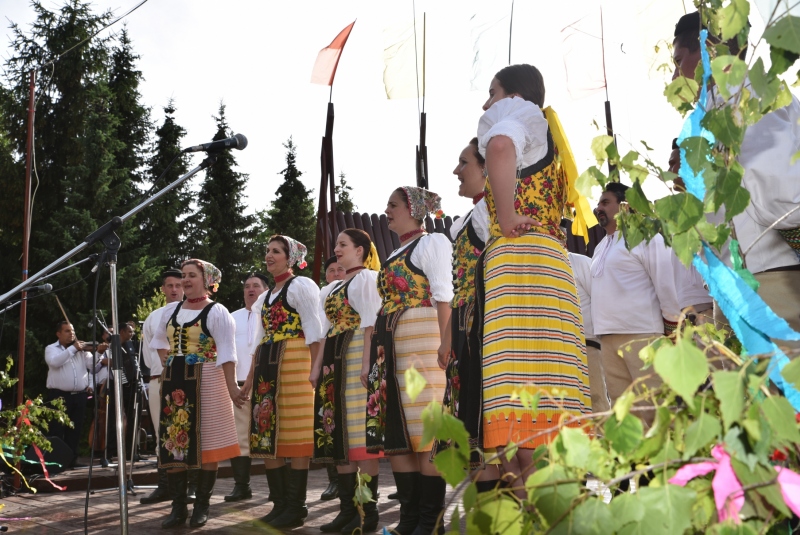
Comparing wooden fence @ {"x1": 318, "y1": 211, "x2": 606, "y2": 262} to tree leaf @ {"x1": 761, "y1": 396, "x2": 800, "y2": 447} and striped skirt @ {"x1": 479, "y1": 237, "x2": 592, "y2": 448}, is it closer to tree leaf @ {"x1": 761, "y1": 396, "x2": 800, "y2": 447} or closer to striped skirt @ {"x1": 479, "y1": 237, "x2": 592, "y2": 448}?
striped skirt @ {"x1": 479, "y1": 237, "x2": 592, "y2": 448}

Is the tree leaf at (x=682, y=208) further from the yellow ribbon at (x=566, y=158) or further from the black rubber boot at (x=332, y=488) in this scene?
the black rubber boot at (x=332, y=488)

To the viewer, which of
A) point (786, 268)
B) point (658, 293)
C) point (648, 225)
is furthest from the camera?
point (658, 293)

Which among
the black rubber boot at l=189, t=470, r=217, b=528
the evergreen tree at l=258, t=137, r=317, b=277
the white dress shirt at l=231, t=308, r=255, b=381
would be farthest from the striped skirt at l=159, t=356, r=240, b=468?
the evergreen tree at l=258, t=137, r=317, b=277

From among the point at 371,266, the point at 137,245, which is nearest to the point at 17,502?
the point at 371,266

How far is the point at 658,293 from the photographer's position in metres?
4.38

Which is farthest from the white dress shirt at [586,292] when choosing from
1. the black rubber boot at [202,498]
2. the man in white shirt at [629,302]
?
the black rubber boot at [202,498]

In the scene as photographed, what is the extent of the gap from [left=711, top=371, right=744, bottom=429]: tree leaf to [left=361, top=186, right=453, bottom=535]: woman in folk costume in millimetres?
3538

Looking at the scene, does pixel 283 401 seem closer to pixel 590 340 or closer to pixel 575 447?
pixel 590 340

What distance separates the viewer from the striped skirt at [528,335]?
273 cm

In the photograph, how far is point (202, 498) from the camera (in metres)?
5.40

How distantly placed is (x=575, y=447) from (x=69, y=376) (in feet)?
36.0

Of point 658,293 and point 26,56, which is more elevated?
point 26,56

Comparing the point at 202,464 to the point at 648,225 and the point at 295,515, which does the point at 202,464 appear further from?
the point at 648,225

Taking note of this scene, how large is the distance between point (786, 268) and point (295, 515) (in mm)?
3922
